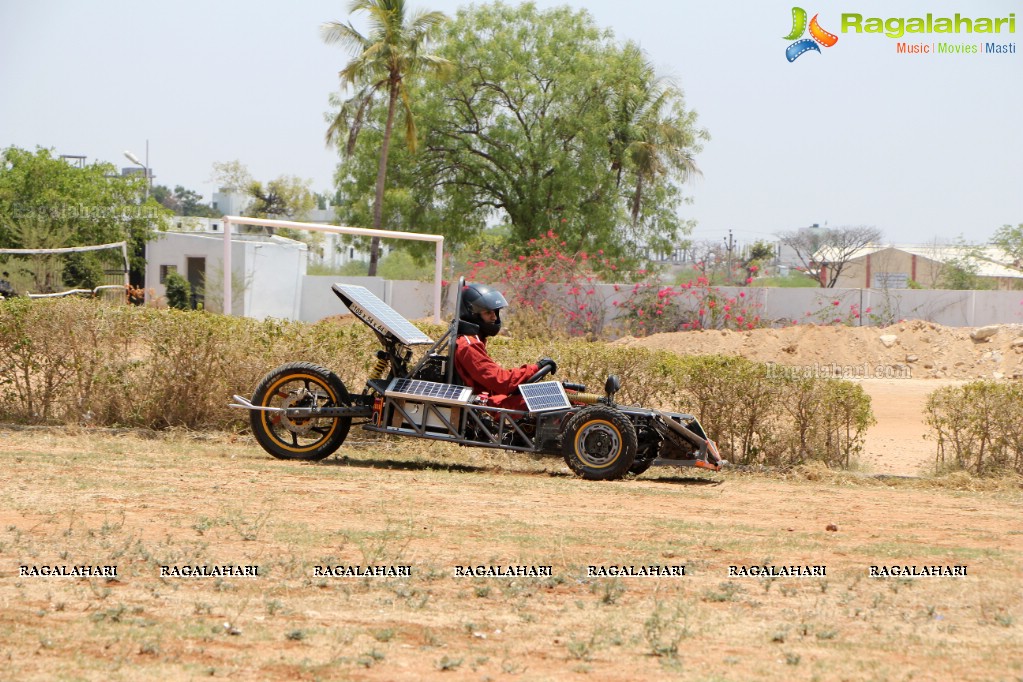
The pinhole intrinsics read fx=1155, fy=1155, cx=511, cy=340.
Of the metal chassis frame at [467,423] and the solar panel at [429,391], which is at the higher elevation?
the solar panel at [429,391]

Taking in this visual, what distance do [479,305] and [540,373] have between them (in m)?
0.78

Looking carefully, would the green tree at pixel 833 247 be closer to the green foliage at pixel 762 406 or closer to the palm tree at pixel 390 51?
the palm tree at pixel 390 51

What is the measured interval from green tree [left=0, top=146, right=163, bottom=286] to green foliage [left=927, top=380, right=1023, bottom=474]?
28920mm

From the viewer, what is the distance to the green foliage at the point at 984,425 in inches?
386

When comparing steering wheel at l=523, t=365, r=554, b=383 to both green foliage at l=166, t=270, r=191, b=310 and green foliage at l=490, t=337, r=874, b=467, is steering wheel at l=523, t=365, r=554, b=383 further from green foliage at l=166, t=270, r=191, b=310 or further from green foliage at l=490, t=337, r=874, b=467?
green foliage at l=166, t=270, r=191, b=310

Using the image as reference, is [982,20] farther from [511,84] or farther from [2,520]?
[511,84]

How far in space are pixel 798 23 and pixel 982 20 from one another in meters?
6.99

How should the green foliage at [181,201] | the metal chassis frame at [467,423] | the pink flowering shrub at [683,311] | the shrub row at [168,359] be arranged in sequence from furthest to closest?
the green foliage at [181,201]
the pink flowering shrub at [683,311]
the shrub row at [168,359]
the metal chassis frame at [467,423]

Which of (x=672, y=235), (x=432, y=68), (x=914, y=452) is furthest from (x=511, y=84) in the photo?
(x=914, y=452)

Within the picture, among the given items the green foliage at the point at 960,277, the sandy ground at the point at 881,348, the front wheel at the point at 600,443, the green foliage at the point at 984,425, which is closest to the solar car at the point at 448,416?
the front wheel at the point at 600,443

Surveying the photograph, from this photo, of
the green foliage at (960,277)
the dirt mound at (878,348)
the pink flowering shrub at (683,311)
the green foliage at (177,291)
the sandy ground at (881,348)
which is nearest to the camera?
the sandy ground at (881,348)

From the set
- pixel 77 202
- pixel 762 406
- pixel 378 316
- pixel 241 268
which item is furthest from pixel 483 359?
pixel 77 202

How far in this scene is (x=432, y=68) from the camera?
33500mm

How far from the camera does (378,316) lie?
973 cm
